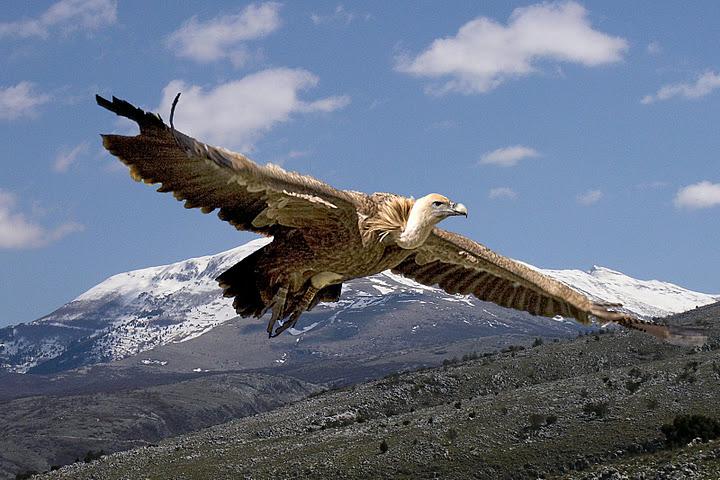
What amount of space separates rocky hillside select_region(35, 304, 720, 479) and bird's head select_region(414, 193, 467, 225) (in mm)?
42154

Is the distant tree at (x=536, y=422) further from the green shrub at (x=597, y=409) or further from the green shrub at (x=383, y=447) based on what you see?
the green shrub at (x=383, y=447)

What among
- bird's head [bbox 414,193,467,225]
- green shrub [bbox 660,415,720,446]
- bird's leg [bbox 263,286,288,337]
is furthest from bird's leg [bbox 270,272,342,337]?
green shrub [bbox 660,415,720,446]

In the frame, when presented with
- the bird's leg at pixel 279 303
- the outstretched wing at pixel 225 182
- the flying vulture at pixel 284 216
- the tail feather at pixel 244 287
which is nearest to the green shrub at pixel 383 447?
the flying vulture at pixel 284 216

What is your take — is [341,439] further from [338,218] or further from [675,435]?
[338,218]

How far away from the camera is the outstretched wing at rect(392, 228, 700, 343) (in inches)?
460

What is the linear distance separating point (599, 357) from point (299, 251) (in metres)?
83.3

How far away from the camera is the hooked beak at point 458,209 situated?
8.95m

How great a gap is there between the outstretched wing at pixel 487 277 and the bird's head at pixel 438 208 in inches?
103

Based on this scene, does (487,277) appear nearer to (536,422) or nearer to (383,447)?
(383,447)

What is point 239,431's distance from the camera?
85.4 m

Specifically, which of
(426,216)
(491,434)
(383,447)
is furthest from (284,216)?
(491,434)

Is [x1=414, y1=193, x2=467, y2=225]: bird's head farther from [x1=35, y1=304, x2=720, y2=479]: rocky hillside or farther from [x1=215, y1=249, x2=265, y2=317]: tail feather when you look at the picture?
[x1=35, y1=304, x2=720, y2=479]: rocky hillside

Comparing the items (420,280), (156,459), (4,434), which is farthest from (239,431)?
(420,280)

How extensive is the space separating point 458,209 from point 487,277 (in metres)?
3.43
